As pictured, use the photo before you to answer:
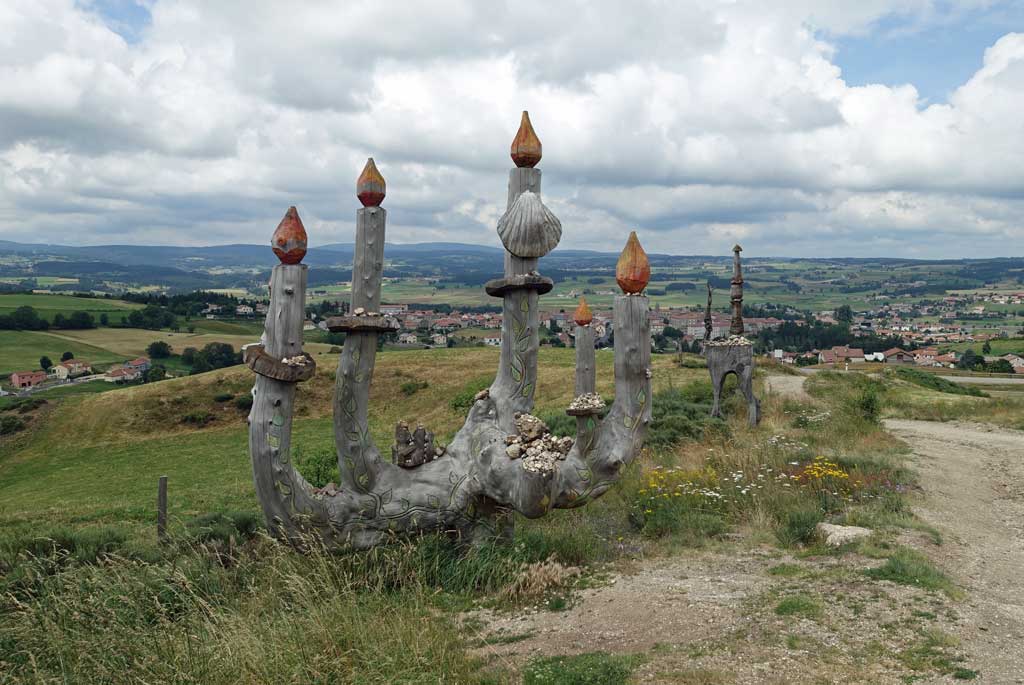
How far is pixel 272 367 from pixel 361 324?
104cm

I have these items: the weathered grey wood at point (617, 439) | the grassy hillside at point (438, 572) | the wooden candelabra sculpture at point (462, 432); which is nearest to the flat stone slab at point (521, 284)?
the wooden candelabra sculpture at point (462, 432)


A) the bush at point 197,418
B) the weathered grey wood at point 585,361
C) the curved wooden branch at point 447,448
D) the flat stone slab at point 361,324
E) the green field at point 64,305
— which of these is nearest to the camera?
the curved wooden branch at point 447,448

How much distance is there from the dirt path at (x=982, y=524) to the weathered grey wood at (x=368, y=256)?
6.41m

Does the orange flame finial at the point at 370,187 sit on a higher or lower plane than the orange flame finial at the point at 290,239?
higher

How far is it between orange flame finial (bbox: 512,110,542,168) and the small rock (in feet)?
20.3

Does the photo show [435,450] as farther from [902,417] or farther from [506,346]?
[902,417]

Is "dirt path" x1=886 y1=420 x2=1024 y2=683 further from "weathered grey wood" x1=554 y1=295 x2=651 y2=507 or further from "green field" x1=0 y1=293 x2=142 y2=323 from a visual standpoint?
"green field" x1=0 y1=293 x2=142 y2=323

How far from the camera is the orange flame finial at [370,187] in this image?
23.8 feet

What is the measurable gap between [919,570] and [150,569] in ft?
26.0

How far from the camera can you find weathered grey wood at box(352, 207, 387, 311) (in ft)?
23.7

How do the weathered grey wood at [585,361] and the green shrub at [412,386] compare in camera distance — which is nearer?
the weathered grey wood at [585,361]

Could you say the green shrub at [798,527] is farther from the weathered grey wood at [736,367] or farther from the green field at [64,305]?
the green field at [64,305]

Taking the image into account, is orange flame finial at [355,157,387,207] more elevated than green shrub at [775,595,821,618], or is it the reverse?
orange flame finial at [355,157,387,207]

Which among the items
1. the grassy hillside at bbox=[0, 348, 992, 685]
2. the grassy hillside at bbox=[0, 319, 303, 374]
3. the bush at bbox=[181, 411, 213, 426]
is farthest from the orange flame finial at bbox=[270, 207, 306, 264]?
the grassy hillside at bbox=[0, 319, 303, 374]
